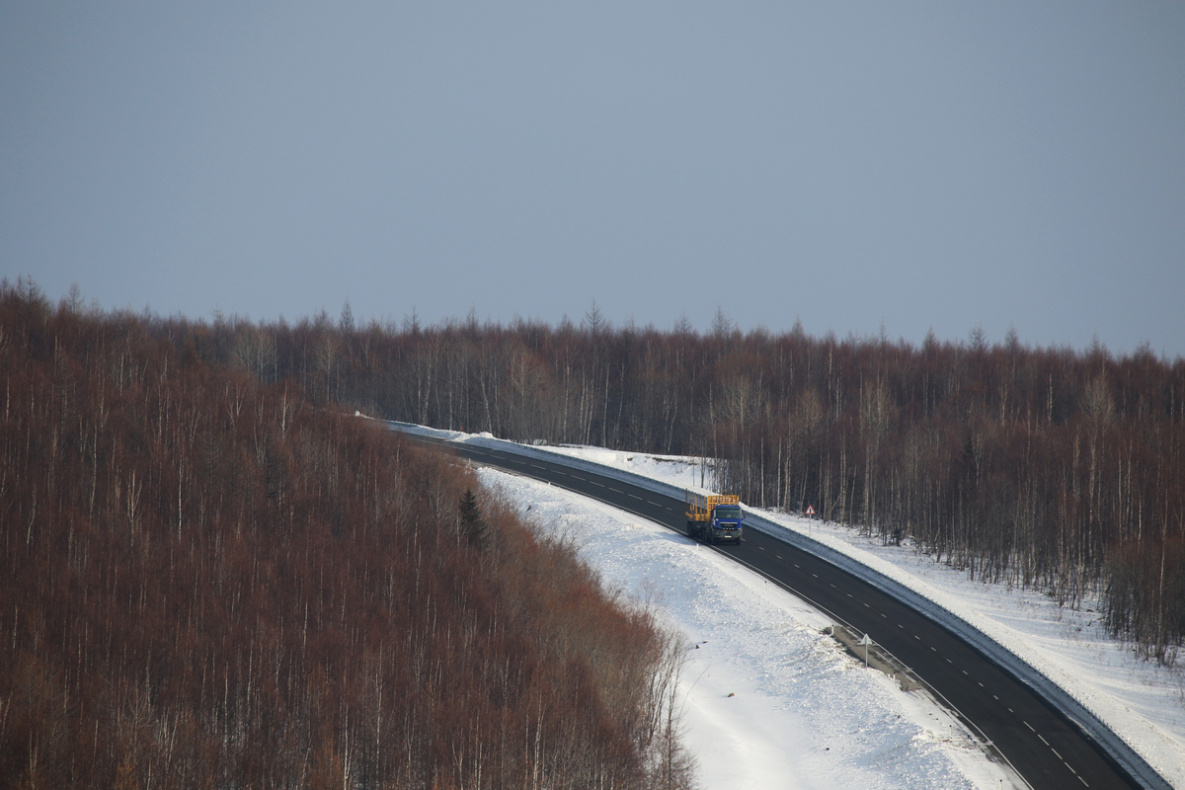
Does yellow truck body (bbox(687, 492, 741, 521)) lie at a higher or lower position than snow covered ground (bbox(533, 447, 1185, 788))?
higher

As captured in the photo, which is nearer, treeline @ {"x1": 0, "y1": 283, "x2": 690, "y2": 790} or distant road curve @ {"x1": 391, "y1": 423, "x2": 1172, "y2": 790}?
distant road curve @ {"x1": 391, "y1": 423, "x2": 1172, "y2": 790}

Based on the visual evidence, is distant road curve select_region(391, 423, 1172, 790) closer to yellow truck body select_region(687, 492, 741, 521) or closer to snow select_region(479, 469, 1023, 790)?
snow select_region(479, 469, 1023, 790)

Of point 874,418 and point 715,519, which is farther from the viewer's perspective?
point 874,418

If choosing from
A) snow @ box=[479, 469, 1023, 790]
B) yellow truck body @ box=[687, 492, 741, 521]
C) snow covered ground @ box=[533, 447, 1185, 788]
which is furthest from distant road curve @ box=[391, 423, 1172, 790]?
yellow truck body @ box=[687, 492, 741, 521]

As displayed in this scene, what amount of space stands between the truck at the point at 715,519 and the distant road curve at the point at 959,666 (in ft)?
3.51

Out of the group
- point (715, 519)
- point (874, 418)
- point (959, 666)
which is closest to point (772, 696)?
point (959, 666)

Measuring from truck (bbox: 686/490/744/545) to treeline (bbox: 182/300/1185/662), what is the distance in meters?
18.8

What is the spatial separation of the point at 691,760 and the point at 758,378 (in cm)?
8915

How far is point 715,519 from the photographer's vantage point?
6138 centimetres

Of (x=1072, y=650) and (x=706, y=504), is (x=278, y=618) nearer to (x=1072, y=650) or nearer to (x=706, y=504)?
(x=706, y=504)

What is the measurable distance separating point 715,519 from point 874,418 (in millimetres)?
45412

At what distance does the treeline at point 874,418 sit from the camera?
66.6 meters

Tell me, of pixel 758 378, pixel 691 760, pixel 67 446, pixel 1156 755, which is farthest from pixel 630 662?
pixel 758 378

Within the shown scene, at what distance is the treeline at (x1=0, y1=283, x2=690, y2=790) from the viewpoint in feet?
116
